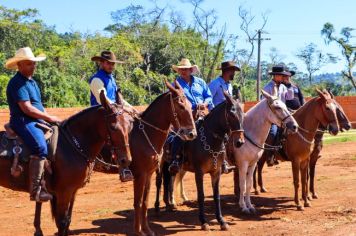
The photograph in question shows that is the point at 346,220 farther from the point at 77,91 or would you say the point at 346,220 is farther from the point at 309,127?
the point at 77,91

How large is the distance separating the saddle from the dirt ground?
2.47 meters

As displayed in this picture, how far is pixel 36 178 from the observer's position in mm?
6953

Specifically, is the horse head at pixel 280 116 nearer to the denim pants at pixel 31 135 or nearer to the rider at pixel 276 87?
the rider at pixel 276 87

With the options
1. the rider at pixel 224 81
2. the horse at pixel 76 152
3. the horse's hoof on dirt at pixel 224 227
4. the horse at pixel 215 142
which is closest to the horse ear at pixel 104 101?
the horse at pixel 76 152

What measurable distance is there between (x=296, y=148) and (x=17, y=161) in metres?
6.47

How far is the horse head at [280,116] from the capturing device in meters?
10.4

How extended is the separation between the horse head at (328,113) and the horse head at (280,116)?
44.0 inches

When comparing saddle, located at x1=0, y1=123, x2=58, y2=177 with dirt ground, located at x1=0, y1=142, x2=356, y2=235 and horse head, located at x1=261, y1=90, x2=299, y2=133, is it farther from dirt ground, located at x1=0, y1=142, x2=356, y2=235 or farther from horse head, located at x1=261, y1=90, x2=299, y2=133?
horse head, located at x1=261, y1=90, x2=299, y2=133

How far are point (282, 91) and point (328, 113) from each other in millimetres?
1504

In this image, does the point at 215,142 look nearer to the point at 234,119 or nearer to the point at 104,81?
the point at 234,119

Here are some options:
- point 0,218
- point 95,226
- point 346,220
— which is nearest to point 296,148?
point 346,220

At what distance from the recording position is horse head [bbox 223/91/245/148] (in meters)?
9.27

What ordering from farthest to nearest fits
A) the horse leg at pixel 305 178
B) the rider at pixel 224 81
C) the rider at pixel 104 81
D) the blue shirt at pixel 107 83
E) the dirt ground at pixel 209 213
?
the horse leg at pixel 305 178, the rider at pixel 224 81, the dirt ground at pixel 209 213, the blue shirt at pixel 107 83, the rider at pixel 104 81

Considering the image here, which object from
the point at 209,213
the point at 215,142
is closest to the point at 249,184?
the point at 209,213
